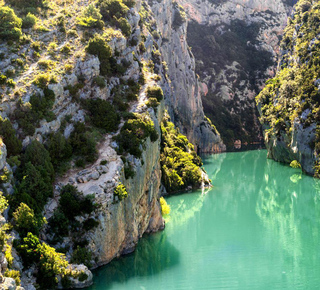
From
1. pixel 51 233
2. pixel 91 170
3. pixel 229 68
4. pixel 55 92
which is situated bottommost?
pixel 51 233

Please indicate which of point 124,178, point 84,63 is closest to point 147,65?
point 84,63

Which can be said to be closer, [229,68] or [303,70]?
[303,70]

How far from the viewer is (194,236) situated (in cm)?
3419

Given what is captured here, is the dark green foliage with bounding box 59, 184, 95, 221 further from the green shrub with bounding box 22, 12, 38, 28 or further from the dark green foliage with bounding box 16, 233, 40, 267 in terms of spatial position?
the green shrub with bounding box 22, 12, 38, 28

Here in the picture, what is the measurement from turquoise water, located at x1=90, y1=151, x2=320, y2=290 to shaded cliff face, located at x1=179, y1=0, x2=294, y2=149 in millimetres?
72134

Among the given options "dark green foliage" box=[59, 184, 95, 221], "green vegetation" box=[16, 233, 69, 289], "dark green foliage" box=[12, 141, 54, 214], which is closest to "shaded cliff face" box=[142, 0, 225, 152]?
"dark green foliage" box=[12, 141, 54, 214]

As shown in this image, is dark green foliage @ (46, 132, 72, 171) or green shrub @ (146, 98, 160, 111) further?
green shrub @ (146, 98, 160, 111)

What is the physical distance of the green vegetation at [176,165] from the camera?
174 ft

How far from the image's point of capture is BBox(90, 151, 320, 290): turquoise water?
961 inches

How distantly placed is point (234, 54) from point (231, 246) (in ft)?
395

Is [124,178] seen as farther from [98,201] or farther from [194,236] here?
[194,236]

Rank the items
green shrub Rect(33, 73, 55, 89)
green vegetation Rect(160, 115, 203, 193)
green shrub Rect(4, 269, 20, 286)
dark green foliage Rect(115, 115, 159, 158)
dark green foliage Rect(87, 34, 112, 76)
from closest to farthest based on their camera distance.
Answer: green shrub Rect(4, 269, 20, 286) < green shrub Rect(33, 73, 55, 89) < dark green foliage Rect(115, 115, 159, 158) < dark green foliage Rect(87, 34, 112, 76) < green vegetation Rect(160, 115, 203, 193)

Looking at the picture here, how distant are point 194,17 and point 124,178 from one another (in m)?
131

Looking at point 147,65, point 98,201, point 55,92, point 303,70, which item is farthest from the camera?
point 303,70
